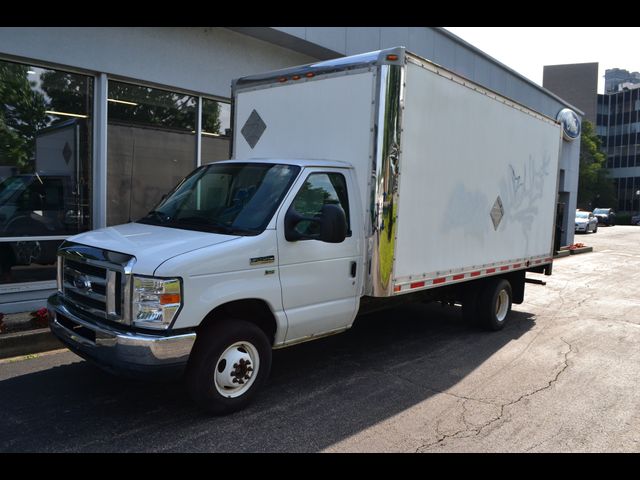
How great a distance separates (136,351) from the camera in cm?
388

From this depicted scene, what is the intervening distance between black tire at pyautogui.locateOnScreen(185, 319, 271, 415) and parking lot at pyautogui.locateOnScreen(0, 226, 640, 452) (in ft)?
0.51

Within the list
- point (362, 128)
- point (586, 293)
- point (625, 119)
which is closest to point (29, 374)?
point (362, 128)

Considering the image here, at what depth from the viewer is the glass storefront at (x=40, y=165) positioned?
297 inches

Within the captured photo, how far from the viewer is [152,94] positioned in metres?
9.20

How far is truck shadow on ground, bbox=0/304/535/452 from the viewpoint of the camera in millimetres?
3984

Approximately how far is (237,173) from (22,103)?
14.6 ft

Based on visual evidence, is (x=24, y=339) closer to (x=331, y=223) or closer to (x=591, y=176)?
(x=331, y=223)

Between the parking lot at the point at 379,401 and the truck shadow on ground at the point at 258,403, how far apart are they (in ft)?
0.05

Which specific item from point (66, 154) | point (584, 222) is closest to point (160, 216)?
point (66, 154)

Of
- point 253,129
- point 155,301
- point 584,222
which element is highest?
point 253,129

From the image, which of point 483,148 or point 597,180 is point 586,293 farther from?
point 597,180

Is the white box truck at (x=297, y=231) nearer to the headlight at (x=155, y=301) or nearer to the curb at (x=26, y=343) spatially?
the headlight at (x=155, y=301)

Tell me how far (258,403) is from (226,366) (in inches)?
24.0

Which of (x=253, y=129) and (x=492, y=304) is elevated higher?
(x=253, y=129)
